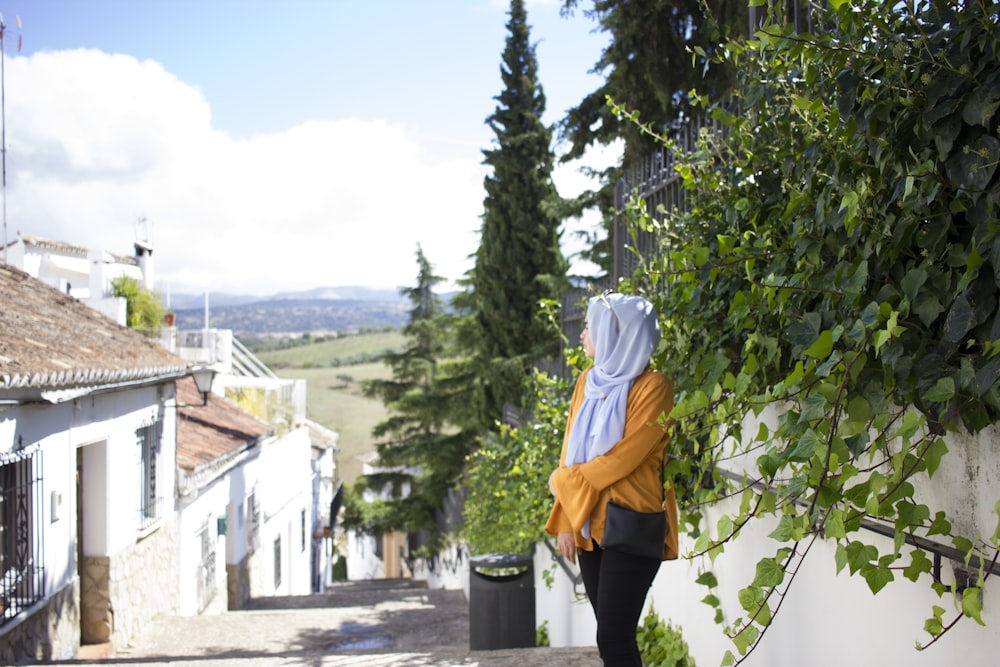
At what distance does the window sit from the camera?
10594 millimetres

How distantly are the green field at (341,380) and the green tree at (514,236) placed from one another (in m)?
45.8

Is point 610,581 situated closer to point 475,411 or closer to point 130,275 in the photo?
point 475,411

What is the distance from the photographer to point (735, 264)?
2.92 meters

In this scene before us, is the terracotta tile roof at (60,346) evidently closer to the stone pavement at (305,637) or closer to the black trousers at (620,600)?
the stone pavement at (305,637)

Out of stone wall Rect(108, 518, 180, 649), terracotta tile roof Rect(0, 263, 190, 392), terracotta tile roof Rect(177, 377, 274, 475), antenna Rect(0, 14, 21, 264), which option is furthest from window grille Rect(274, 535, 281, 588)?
antenna Rect(0, 14, 21, 264)

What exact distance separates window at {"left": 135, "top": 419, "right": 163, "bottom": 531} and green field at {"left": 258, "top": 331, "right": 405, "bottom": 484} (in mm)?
52655

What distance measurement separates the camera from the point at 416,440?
23.9 meters

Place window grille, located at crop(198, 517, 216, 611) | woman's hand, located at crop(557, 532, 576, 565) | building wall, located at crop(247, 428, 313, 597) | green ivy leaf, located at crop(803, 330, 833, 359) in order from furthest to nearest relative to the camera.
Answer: building wall, located at crop(247, 428, 313, 597)
window grille, located at crop(198, 517, 216, 611)
woman's hand, located at crop(557, 532, 576, 565)
green ivy leaf, located at crop(803, 330, 833, 359)

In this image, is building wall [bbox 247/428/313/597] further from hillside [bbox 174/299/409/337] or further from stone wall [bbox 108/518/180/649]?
hillside [bbox 174/299/409/337]

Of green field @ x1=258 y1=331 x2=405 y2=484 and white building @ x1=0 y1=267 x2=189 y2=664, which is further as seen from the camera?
green field @ x1=258 y1=331 x2=405 y2=484

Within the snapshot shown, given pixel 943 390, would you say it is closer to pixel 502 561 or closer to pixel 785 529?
pixel 785 529

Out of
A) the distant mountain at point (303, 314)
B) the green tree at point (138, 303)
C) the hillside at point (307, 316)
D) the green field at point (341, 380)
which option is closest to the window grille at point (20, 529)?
the green tree at point (138, 303)

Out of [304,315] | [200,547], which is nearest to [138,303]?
[200,547]

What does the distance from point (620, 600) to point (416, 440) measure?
69.3 feet
